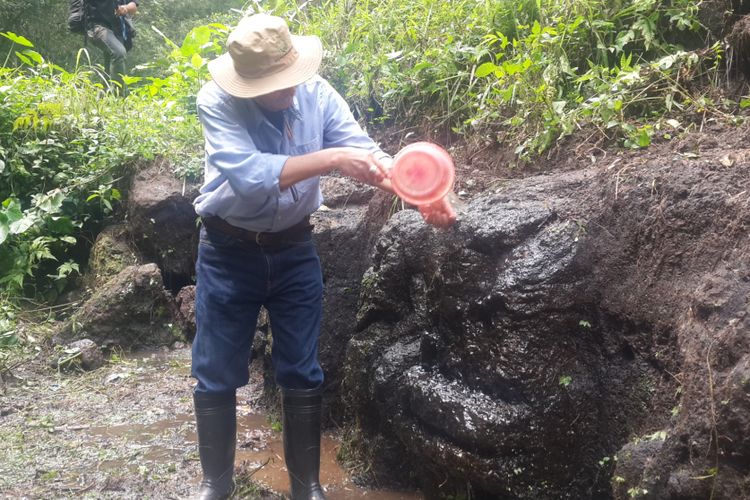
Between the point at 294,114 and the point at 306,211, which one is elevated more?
the point at 294,114

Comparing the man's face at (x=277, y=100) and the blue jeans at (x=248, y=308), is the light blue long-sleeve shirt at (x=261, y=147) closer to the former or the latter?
the man's face at (x=277, y=100)

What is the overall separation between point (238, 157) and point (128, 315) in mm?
3611

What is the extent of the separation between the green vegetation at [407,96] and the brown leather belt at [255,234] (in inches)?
56.4

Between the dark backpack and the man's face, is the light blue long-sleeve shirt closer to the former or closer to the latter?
the man's face

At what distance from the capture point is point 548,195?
3061mm

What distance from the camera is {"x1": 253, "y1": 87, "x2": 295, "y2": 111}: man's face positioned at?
258 cm

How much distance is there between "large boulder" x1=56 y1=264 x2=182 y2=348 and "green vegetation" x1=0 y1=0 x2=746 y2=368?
52 cm

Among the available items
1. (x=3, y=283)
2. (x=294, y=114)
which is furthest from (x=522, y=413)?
(x=3, y=283)

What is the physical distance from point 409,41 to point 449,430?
3.12 m

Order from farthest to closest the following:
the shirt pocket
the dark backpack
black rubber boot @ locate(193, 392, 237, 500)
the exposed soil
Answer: the dark backpack → the exposed soil → black rubber boot @ locate(193, 392, 237, 500) → the shirt pocket

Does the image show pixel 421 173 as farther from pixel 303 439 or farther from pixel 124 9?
pixel 124 9

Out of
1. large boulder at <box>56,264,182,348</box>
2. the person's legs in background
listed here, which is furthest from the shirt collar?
the person's legs in background

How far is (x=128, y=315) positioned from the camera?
18.4 ft

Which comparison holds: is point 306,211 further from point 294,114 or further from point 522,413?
point 522,413
